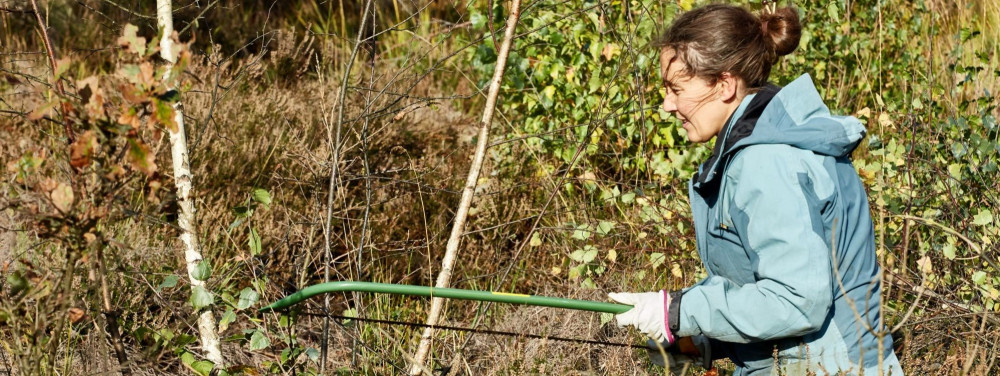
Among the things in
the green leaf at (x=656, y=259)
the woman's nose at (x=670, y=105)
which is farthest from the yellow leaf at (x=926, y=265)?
the woman's nose at (x=670, y=105)

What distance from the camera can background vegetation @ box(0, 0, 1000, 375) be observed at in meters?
2.51

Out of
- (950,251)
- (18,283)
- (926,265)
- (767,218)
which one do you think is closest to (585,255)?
(926,265)

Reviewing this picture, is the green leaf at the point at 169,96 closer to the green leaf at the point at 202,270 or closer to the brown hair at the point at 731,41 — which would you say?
the green leaf at the point at 202,270

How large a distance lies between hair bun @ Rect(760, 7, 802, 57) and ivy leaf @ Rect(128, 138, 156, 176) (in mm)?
1425

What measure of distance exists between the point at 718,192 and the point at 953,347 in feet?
4.98

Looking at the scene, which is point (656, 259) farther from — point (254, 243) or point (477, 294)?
point (254, 243)

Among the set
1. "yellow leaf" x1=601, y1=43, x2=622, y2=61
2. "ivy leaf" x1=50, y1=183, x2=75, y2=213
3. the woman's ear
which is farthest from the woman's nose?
"yellow leaf" x1=601, y1=43, x2=622, y2=61

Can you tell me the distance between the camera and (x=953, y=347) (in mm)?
3066

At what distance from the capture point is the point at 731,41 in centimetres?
213

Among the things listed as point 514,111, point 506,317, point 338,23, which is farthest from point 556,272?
point 338,23

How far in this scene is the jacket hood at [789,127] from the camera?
186 centimetres

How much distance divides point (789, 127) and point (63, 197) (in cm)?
151

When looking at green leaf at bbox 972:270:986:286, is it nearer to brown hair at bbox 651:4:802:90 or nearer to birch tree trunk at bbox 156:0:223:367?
brown hair at bbox 651:4:802:90

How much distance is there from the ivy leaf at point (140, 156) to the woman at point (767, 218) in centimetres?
106
